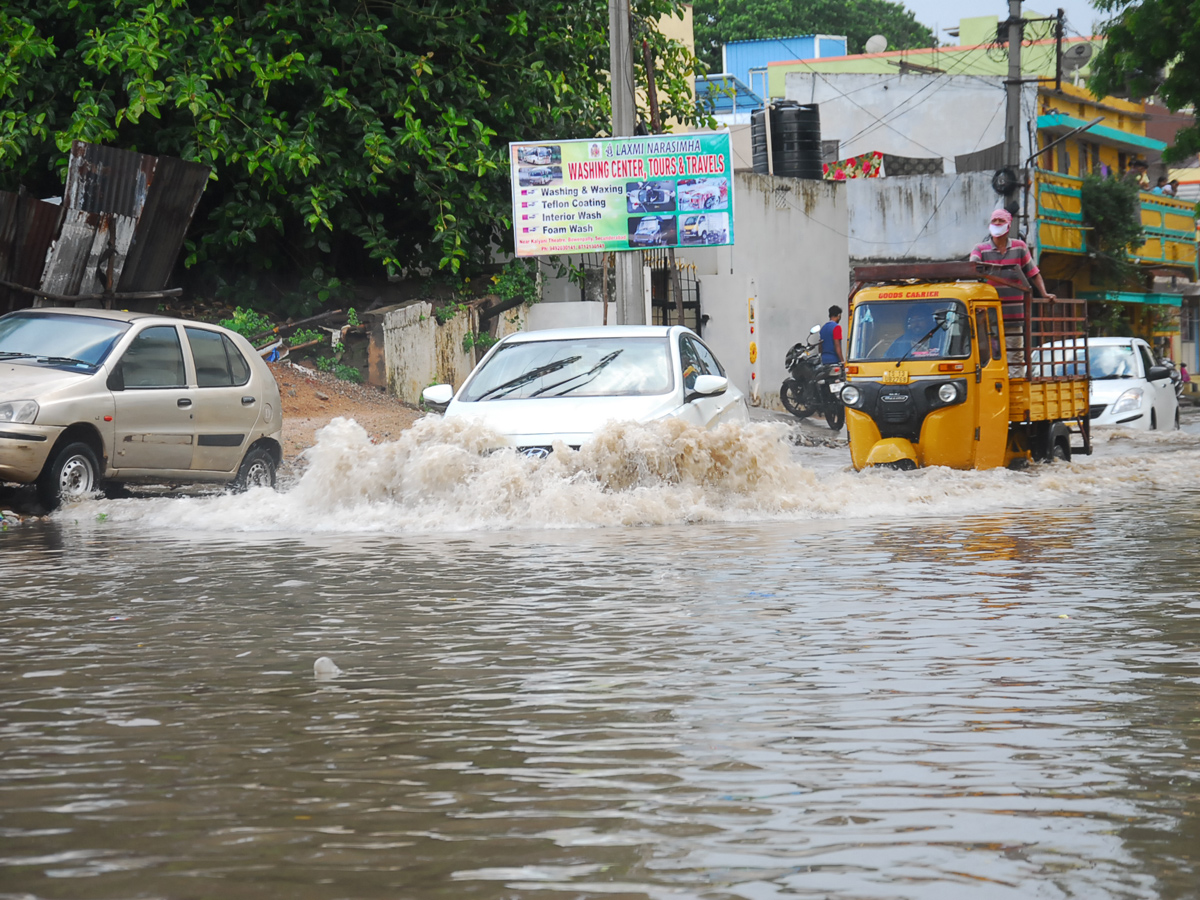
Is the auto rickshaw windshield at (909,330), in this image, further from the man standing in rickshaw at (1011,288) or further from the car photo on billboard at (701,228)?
the car photo on billboard at (701,228)

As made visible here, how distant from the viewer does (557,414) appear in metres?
Answer: 12.1

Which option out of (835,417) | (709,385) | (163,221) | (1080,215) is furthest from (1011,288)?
(1080,215)

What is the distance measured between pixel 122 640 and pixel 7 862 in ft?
10.7

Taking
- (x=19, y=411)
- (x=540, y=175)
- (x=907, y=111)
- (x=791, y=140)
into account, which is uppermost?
(x=907, y=111)

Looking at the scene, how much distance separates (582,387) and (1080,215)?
3278 cm

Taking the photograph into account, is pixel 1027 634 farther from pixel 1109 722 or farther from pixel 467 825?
pixel 467 825

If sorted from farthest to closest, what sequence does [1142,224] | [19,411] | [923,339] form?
[1142,224], [923,339], [19,411]

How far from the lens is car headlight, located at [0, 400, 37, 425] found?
1198 cm

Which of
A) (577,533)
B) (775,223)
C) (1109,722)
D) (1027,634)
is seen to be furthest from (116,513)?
(775,223)

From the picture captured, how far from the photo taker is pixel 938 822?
3816mm

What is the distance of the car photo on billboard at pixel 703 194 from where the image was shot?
21.0m

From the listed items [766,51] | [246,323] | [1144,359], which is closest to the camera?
[246,323]

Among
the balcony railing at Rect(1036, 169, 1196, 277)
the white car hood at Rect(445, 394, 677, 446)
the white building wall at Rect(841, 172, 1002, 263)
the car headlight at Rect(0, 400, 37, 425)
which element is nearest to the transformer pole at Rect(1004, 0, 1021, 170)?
the white building wall at Rect(841, 172, 1002, 263)

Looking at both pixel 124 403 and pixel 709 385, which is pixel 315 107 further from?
pixel 709 385
